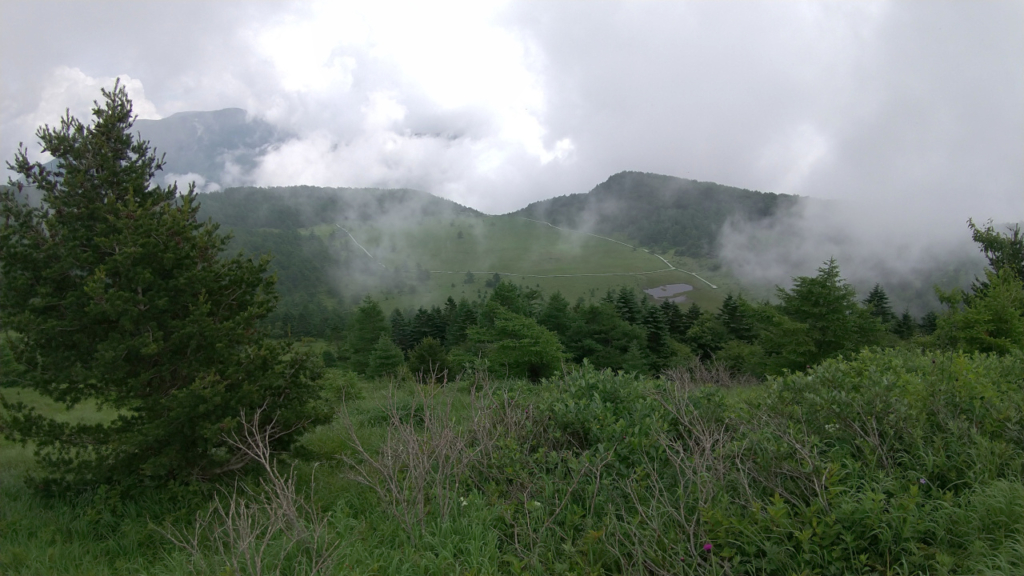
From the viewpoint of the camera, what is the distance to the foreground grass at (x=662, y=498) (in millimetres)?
3318

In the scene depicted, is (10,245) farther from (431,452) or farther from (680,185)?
(680,185)

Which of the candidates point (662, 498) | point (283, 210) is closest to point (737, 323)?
point (662, 498)

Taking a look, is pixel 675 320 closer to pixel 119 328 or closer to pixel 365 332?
pixel 365 332

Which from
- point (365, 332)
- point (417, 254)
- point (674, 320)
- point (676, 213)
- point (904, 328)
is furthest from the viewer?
point (676, 213)

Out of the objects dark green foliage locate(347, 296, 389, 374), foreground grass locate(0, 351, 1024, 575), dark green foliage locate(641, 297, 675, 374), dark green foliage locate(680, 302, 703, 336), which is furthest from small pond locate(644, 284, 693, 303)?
foreground grass locate(0, 351, 1024, 575)

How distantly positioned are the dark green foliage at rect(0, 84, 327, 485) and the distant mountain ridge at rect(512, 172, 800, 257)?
487 ft

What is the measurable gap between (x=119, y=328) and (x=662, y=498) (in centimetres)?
603

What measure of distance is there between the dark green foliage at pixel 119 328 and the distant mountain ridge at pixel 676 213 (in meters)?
149

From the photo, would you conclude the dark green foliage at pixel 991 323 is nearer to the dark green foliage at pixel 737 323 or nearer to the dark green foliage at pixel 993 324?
the dark green foliage at pixel 993 324

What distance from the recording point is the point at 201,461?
19.0 ft

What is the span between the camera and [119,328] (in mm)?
5527

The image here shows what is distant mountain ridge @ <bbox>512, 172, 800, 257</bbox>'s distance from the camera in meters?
156

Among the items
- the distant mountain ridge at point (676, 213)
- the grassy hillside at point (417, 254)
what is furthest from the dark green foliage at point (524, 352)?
the distant mountain ridge at point (676, 213)

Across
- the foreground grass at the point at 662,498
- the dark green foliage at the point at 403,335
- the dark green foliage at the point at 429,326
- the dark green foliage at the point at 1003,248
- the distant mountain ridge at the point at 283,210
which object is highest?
the distant mountain ridge at the point at 283,210
